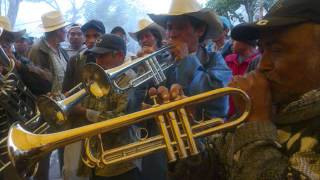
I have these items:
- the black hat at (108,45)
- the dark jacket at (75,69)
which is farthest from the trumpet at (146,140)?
the dark jacket at (75,69)

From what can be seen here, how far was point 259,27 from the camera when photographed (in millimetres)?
1489

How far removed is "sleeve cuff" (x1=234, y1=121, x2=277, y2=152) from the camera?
4.58 ft

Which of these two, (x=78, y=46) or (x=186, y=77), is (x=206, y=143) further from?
(x=78, y=46)

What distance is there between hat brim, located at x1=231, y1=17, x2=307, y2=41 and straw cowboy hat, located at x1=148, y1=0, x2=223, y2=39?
1050mm

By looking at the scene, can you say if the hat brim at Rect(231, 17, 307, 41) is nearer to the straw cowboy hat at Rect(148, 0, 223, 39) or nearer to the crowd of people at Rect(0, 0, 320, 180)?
the crowd of people at Rect(0, 0, 320, 180)

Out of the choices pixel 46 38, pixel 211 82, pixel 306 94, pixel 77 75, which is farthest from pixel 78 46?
pixel 306 94

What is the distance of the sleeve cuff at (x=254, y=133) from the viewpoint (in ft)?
4.58

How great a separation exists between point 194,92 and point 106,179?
904 mm

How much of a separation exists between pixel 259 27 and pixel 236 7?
4.06 meters

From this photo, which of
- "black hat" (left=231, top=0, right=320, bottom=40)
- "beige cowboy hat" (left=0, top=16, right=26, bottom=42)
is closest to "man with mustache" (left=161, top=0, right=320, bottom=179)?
"black hat" (left=231, top=0, right=320, bottom=40)

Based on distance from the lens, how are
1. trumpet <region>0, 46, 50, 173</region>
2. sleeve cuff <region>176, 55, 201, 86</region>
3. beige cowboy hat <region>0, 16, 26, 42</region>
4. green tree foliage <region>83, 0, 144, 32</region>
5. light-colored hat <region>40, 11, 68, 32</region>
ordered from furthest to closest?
1. green tree foliage <region>83, 0, 144, 32</region>
2. light-colored hat <region>40, 11, 68, 32</region>
3. beige cowboy hat <region>0, 16, 26, 42</region>
4. trumpet <region>0, 46, 50, 173</region>
5. sleeve cuff <region>176, 55, 201, 86</region>

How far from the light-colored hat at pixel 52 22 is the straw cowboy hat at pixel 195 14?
2534 millimetres

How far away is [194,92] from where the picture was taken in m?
2.39

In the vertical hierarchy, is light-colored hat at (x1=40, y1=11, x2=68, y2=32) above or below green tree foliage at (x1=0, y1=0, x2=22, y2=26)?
above
